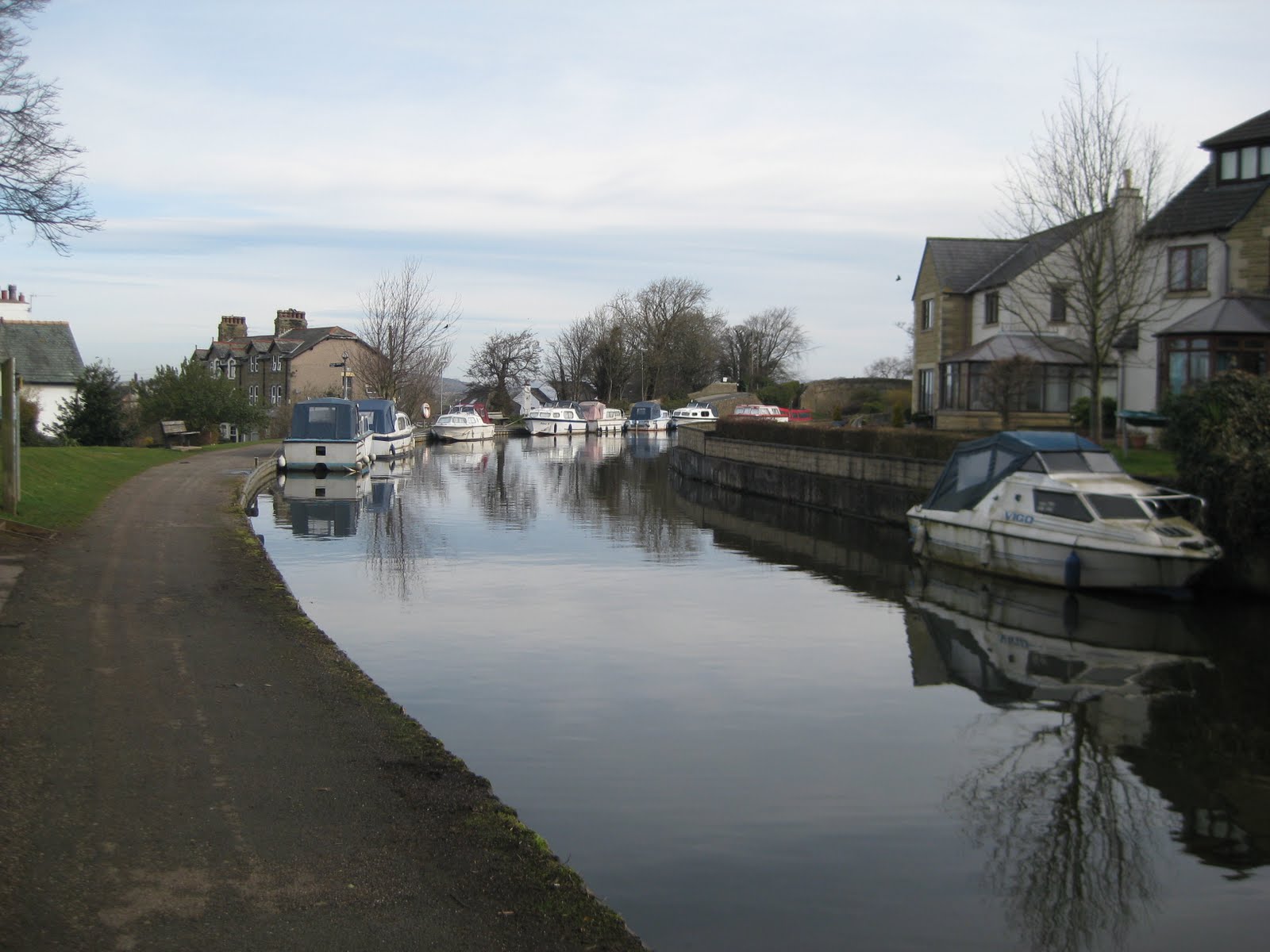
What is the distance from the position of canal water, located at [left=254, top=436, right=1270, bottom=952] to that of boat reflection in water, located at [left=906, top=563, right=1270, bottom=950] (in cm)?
3

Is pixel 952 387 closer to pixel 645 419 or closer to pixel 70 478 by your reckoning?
pixel 70 478

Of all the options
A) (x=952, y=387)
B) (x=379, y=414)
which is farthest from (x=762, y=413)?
(x=379, y=414)

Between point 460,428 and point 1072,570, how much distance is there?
53226 millimetres

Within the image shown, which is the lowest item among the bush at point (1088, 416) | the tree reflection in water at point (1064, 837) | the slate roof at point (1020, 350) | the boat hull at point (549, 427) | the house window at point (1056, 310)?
the tree reflection in water at point (1064, 837)

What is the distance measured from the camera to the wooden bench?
154 ft

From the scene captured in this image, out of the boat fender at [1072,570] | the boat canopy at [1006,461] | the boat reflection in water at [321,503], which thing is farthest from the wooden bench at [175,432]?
the boat fender at [1072,570]

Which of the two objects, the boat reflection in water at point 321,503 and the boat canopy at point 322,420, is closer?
the boat reflection in water at point 321,503

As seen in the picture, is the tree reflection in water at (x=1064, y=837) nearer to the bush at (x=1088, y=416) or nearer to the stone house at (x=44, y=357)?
the bush at (x=1088, y=416)

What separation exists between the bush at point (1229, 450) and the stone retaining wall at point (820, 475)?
7240 millimetres

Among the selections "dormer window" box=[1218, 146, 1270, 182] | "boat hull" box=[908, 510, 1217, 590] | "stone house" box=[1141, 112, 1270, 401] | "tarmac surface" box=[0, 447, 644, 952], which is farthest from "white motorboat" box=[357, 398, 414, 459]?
"tarmac surface" box=[0, 447, 644, 952]

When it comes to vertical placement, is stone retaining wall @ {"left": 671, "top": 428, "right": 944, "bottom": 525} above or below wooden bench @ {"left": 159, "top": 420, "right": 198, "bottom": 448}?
below

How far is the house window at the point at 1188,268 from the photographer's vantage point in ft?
112

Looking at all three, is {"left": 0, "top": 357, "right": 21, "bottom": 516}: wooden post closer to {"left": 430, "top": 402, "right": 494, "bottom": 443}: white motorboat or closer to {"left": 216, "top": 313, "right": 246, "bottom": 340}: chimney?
{"left": 430, "top": 402, "right": 494, "bottom": 443}: white motorboat

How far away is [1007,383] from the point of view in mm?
37750
